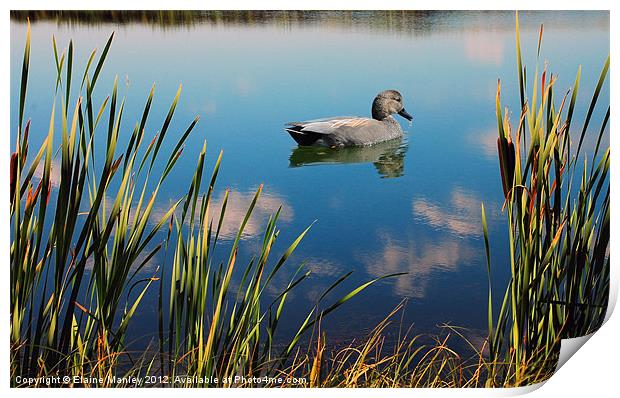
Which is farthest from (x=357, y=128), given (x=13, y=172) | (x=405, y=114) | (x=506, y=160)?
(x=13, y=172)

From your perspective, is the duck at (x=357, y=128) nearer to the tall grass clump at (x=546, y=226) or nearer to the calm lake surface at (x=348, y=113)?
the calm lake surface at (x=348, y=113)

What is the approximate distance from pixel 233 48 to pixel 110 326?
1.32 metres

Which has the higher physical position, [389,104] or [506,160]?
[389,104]

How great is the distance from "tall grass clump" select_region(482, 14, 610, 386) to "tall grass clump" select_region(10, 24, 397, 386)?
0.66 metres

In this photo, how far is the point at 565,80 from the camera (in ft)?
12.3

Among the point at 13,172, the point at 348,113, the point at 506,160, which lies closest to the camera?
the point at 13,172

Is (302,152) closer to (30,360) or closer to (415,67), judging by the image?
(415,67)

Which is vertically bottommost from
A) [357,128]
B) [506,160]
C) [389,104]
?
[506,160]

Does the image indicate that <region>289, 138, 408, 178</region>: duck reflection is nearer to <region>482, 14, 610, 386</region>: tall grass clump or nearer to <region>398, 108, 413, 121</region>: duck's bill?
<region>398, 108, 413, 121</region>: duck's bill

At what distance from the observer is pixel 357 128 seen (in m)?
3.94

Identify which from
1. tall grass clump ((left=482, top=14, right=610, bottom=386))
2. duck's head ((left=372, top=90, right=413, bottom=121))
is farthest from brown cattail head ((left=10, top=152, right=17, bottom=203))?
tall grass clump ((left=482, top=14, right=610, bottom=386))

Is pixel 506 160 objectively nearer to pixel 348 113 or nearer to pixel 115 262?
pixel 348 113

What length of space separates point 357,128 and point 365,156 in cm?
13

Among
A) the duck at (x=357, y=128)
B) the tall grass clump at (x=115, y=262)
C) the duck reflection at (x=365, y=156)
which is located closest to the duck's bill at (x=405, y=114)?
the duck at (x=357, y=128)
